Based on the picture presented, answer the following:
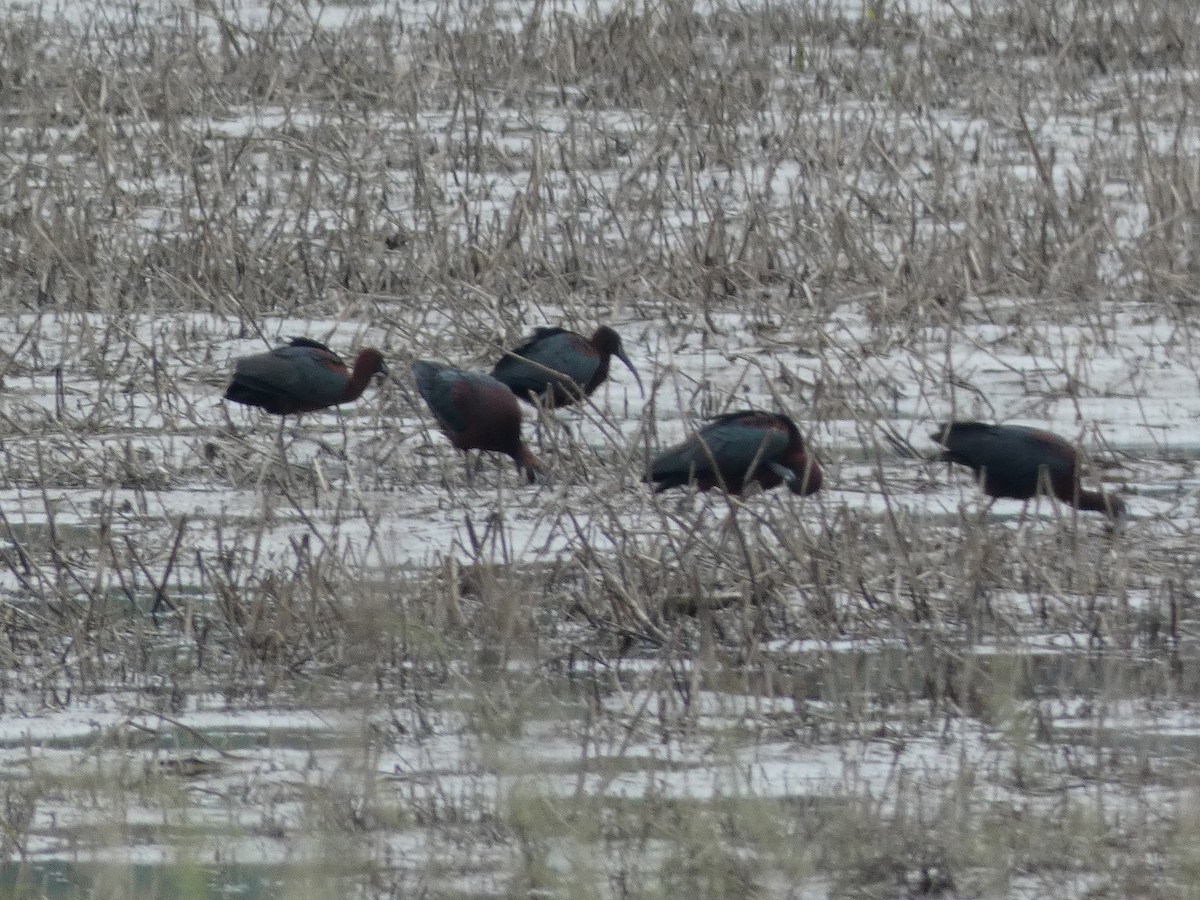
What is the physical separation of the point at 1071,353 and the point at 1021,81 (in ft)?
12.3

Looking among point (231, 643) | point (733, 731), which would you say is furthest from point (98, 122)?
point (733, 731)

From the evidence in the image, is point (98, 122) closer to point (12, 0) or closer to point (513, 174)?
point (513, 174)

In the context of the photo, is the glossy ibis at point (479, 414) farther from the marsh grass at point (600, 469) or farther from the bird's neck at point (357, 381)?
the bird's neck at point (357, 381)

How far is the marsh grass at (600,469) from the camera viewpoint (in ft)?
13.2

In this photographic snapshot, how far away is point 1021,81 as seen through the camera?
1141 centimetres

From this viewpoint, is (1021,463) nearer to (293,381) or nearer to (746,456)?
(746,456)

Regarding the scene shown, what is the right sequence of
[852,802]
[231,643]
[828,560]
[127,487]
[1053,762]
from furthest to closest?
[127,487]
[828,560]
[231,643]
[1053,762]
[852,802]

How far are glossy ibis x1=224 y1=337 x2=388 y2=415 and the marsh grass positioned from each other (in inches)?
4.8

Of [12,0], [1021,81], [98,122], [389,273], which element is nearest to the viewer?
[389,273]

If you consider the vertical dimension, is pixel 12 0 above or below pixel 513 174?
above

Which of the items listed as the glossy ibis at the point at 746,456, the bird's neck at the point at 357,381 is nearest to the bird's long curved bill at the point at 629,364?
the bird's neck at the point at 357,381

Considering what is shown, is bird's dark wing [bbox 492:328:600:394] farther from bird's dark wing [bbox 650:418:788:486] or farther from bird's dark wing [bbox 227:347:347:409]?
bird's dark wing [bbox 650:418:788:486]

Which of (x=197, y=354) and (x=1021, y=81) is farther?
(x=1021, y=81)

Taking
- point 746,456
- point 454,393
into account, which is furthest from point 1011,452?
point 454,393
